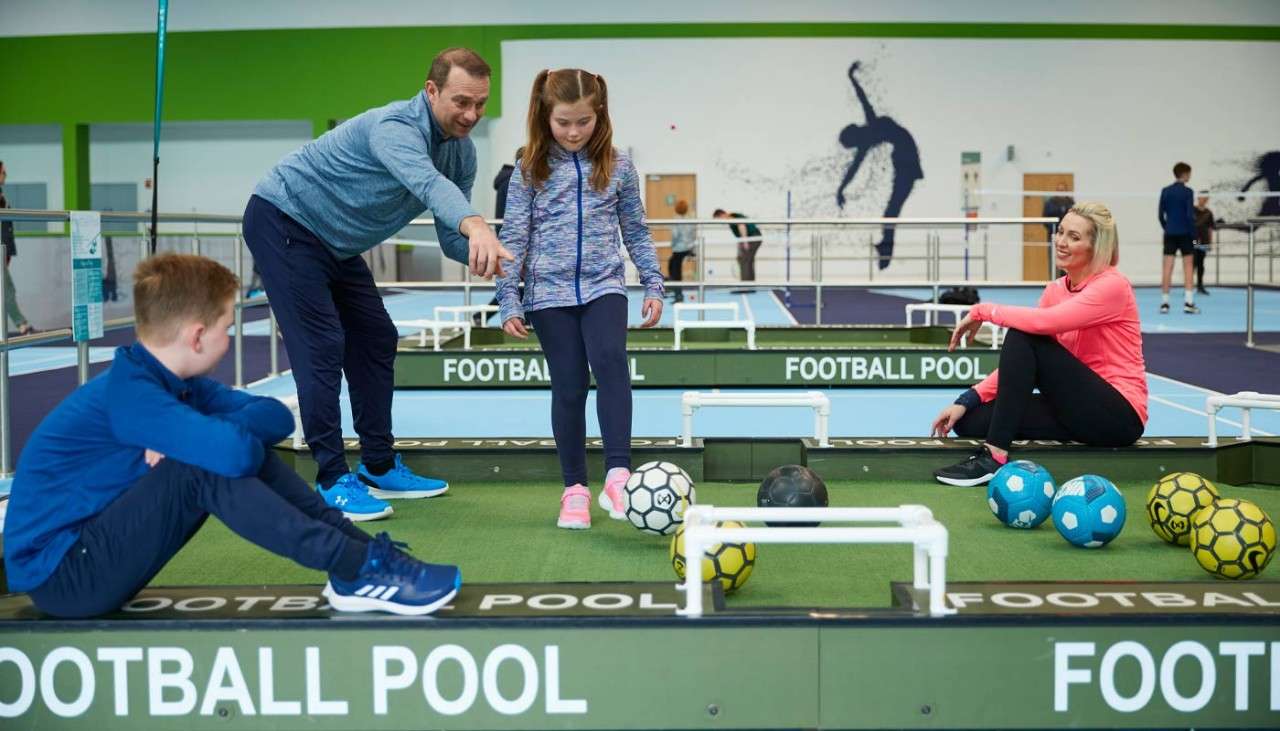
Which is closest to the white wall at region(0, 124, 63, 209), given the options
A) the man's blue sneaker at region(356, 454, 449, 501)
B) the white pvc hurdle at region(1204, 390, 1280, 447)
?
the man's blue sneaker at region(356, 454, 449, 501)

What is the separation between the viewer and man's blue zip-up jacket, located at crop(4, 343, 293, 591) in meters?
2.28

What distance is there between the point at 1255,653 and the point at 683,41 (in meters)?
21.7

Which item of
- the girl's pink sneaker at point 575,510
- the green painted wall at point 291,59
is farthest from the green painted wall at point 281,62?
the girl's pink sneaker at point 575,510

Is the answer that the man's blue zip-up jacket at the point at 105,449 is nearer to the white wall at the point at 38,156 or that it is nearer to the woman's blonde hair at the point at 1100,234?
the woman's blonde hair at the point at 1100,234

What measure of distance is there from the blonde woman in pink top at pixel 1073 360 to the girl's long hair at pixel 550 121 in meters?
1.50

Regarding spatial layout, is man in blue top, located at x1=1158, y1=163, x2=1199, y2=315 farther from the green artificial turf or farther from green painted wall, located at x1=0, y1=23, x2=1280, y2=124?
the green artificial turf

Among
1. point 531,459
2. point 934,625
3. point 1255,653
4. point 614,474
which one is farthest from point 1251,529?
point 531,459

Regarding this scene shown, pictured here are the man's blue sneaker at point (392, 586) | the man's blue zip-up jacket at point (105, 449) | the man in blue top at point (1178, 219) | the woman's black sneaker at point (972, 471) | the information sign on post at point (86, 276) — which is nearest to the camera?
the man's blue zip-up jacket at point (105, 449)

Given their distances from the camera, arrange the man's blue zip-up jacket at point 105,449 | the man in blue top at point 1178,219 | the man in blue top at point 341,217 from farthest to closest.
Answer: the man in blue top at point 1178,219 → the man in blue top at point 341,217 → the man's blue zip-up jacket at point 105,449

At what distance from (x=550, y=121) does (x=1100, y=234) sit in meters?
2.02

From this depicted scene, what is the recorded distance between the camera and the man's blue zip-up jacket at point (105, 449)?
2.28 m

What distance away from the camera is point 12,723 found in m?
2.36

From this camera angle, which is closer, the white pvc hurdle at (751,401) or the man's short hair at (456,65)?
the man's short hair at (456,65)

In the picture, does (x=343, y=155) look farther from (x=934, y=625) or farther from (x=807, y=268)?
(x=807, y=268)
